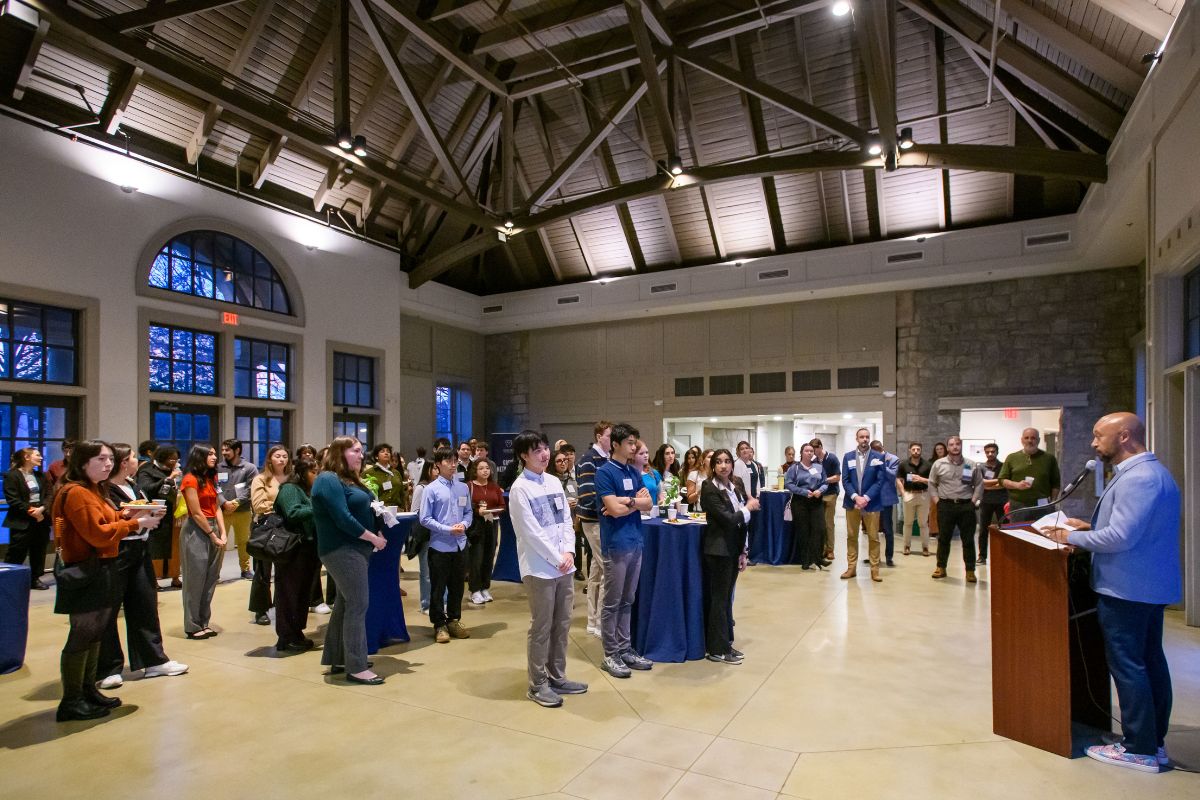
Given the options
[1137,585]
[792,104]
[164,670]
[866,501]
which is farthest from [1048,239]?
[164,670]

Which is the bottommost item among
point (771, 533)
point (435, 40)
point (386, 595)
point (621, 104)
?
point (771, 533)

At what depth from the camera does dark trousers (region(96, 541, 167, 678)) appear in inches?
161

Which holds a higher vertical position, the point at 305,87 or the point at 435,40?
the point at 435,40

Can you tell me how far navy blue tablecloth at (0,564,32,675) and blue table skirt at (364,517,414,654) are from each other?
2082 millimetres

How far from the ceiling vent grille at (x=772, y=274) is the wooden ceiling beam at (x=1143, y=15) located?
710cm

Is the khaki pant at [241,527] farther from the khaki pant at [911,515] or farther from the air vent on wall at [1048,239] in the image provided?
the air vent on wall at [1048,239]

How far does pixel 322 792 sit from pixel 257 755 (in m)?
0.59

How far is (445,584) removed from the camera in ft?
17.3

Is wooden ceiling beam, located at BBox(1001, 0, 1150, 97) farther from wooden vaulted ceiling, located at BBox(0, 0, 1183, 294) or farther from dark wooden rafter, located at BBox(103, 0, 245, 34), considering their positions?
dark wooden rafter, located at BBox(103, 0, 245, 34)

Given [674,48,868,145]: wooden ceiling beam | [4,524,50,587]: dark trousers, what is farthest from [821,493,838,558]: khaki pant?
[4,524,50,587]: dark trousers

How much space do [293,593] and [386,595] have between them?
0.64 metres

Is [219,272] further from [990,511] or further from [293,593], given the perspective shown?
[990,511]

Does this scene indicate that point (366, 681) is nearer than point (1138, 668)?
No

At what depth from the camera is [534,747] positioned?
3.27m
